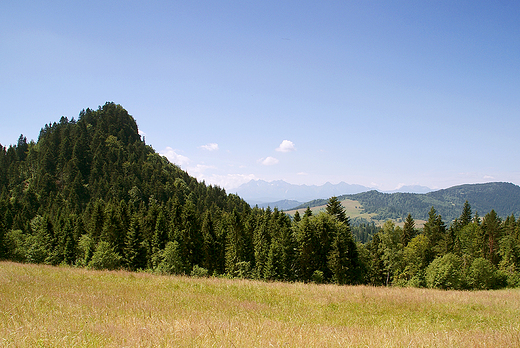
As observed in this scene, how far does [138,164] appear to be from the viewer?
133 metres

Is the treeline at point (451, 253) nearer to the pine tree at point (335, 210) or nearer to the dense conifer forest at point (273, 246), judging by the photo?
the dense conifer forest at point (273, 246)

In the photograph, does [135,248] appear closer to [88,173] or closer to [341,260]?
[341,260]

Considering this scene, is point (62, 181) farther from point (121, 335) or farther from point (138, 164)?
point (121, 335)

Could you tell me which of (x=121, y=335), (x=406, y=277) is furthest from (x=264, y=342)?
(x=406, y=277)

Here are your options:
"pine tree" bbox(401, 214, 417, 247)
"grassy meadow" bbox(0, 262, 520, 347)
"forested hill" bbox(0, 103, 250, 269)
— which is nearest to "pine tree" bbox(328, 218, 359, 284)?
"forested hill" bbox(0, 103, 250, 269)

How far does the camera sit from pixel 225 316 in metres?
8.52

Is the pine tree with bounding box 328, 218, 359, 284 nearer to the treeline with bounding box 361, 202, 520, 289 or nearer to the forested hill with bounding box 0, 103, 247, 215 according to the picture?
the treeline with bounding box 361, 202, 520, 289

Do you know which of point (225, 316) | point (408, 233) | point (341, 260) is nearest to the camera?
point (225, 316)

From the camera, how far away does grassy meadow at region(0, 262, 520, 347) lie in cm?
599

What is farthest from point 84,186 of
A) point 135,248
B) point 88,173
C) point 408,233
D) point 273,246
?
point 408,233

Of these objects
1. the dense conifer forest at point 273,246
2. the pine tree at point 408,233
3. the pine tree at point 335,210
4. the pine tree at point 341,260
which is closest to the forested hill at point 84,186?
the dense conifer forest at point 273,246

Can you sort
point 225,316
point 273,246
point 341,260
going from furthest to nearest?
1. point 341,260
2. point 273,246
3. point 225,316

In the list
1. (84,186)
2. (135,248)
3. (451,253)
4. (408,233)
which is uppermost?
(84,186)

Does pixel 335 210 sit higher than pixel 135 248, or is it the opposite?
pixel 335 210
